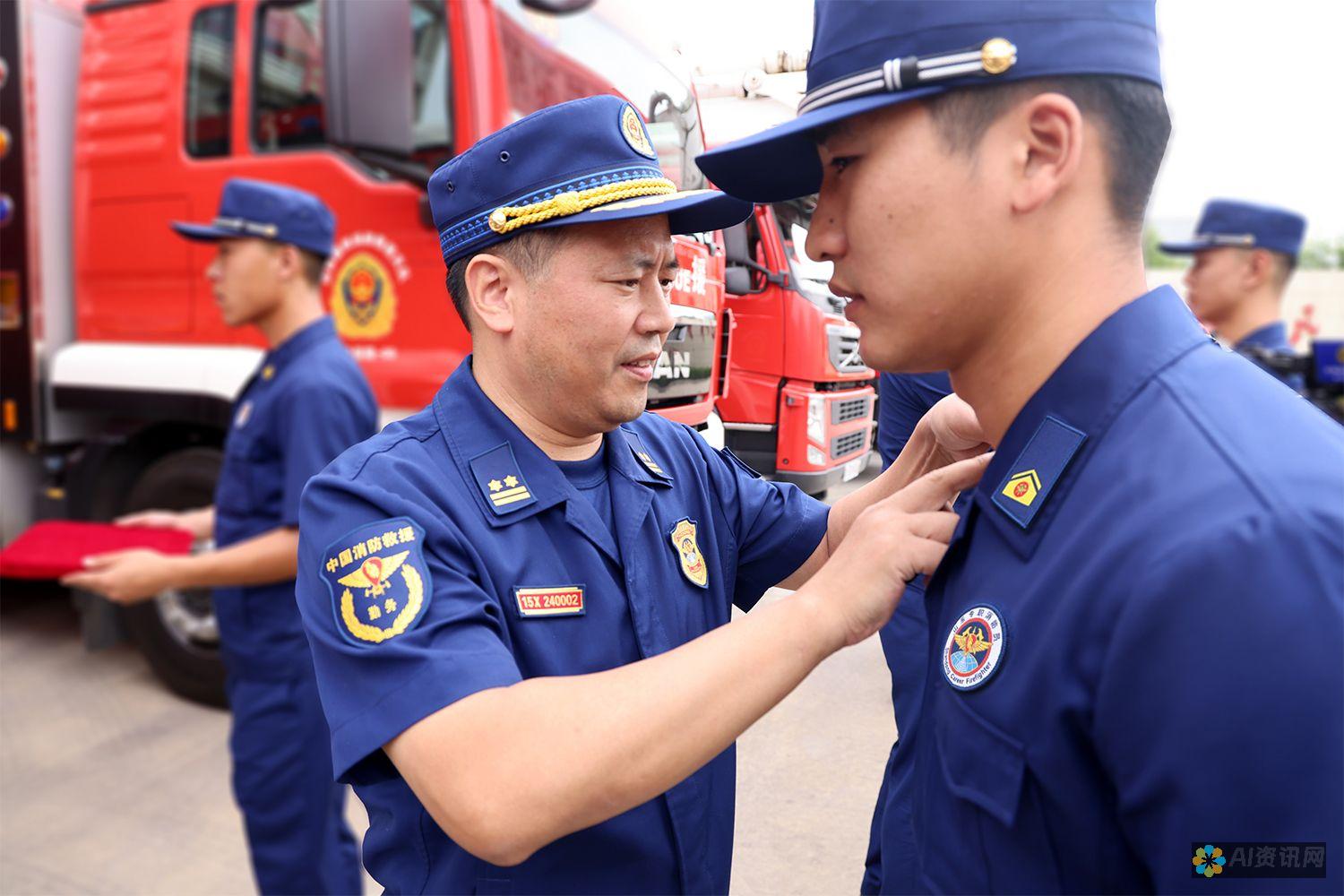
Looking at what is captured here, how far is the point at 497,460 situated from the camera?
37.5 inches

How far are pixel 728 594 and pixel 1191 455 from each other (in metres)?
0.60

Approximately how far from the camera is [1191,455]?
1.95 ft

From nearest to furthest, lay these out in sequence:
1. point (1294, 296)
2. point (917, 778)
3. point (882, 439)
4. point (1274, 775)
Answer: point (1274, 775) → point (917, 778) → point (882, 439) → point (1294, 296)

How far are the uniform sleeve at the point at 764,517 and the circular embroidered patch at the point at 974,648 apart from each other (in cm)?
42

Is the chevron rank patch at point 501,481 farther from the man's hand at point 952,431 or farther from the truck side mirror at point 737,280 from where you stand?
the man's hand at point 952,431

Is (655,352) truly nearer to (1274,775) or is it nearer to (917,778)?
(917,778)

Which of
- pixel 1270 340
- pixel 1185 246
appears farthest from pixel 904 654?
pixel 1185 246

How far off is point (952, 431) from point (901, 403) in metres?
0.10

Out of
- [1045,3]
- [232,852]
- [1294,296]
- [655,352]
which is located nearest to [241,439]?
[232,852]

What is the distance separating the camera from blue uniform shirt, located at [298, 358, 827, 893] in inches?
31.2

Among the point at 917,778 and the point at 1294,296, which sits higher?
the point at 1294,296

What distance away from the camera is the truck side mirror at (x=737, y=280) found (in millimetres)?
1027

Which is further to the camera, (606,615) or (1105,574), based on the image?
(606,615)

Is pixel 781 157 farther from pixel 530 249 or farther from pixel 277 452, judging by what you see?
pixel 277 452
